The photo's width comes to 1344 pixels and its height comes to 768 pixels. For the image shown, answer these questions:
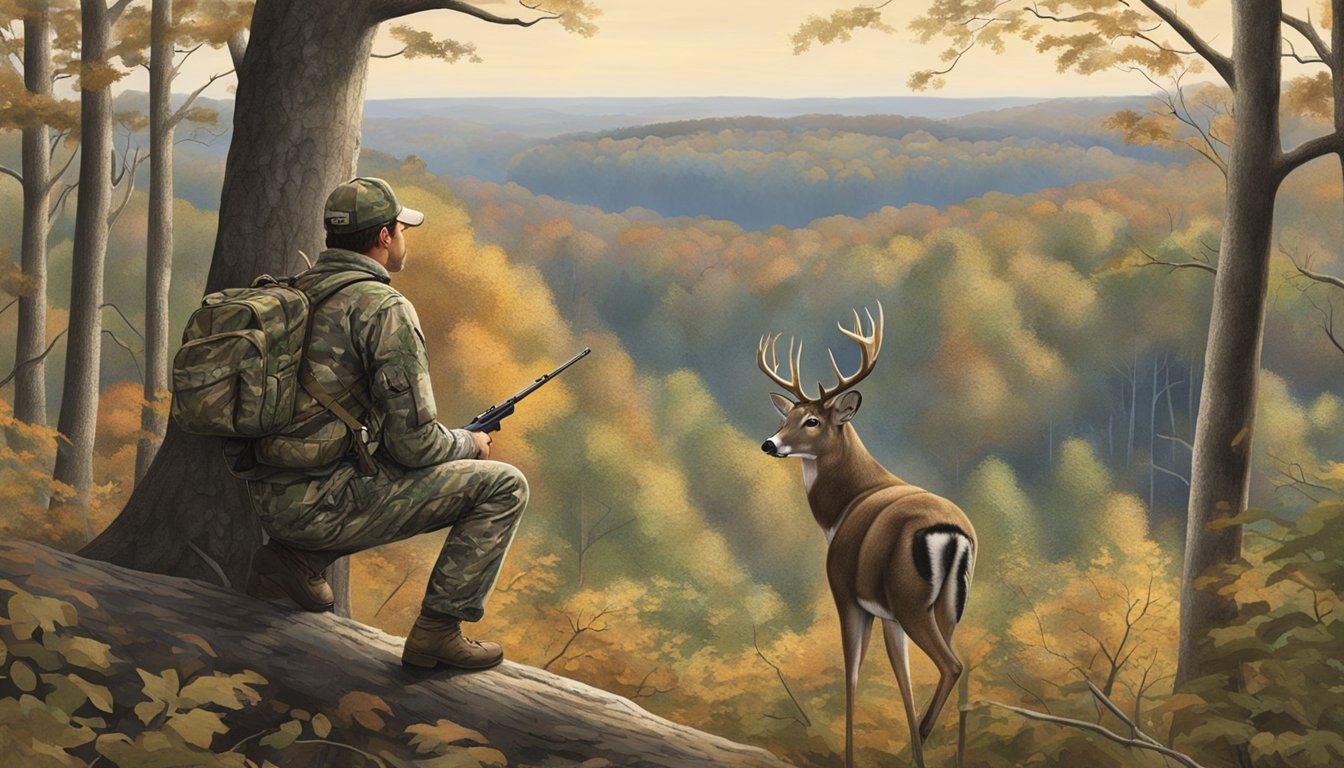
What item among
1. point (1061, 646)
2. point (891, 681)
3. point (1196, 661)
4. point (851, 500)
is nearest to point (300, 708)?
point (851, 500)

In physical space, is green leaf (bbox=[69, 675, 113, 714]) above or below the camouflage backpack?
below

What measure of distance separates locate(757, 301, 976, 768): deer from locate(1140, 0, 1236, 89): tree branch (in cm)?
302

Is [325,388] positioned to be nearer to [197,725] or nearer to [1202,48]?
[197,725]

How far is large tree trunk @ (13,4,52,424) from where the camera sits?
11.0m

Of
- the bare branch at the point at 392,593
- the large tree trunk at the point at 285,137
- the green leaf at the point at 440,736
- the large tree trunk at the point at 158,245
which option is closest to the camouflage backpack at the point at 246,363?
the green leaf at the point at 440,736

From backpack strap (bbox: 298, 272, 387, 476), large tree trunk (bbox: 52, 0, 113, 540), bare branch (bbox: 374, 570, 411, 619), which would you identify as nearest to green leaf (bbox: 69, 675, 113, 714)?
backpack strap (bbox: 298, 272, 387, 476)

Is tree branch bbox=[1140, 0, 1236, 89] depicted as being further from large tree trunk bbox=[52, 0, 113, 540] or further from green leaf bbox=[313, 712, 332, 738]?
large tree trunk bbox=[52, 0, 113, 540]

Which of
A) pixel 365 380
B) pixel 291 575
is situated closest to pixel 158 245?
pixel 291 575

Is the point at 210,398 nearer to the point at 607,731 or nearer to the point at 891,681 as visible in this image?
the point at 607,731

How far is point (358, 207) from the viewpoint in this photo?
443 cm

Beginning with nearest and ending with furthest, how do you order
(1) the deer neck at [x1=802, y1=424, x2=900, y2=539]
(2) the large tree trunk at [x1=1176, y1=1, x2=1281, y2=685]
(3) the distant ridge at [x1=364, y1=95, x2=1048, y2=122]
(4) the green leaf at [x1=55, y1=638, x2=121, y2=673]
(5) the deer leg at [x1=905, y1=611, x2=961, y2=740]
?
1. (4) the green leaf at [x1=55, y1=638, x2=121, y2=673]
2. (5) the deer leg at [x1=905, y1=611, x2=961, y2=740]
3. (1) the deer neck at [x1=802, y1=424, x2=900, y2=539]
4. (2) the large tree trunk at [x1=1176, y1=1, x2=1281, y2=685]
5. (3) the distant ridge at [x1=364, y1=95, x2=1048, y2=122]

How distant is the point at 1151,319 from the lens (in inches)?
862

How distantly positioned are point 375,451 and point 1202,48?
5546mm

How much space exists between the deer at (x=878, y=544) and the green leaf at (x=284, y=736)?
227 cm
